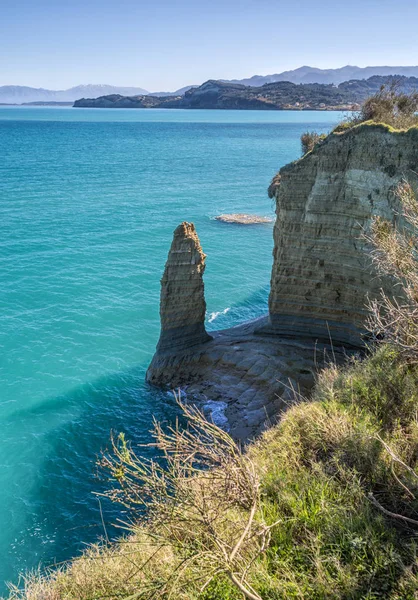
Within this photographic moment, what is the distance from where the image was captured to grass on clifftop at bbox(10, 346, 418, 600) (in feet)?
22.6

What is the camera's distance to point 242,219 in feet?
167

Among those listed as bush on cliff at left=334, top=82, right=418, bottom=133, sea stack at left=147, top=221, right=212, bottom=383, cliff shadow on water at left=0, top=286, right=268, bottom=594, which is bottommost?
cliff shadow on water at left=0, top=286, right=268, bottom=594

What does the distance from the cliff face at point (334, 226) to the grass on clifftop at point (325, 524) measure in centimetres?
1018

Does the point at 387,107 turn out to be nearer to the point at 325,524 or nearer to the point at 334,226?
the point at 334,226

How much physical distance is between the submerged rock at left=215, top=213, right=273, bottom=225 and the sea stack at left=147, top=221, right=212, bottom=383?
2744 cm

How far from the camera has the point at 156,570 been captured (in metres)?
7.65

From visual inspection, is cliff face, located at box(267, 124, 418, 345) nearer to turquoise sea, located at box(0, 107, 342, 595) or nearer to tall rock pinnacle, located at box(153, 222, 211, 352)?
tall rock pinnacle, located at box(153, 222, 211, 352)

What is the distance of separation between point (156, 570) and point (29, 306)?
2580 cm

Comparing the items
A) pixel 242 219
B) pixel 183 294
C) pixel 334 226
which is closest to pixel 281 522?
pixel 334 226

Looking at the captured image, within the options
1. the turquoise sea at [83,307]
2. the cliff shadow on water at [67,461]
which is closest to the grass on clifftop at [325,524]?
the cliff shadow on water at [67,461]

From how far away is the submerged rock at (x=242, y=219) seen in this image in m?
50.0

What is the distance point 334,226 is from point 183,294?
7.28 meters

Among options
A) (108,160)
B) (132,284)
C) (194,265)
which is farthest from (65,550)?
(108,160)

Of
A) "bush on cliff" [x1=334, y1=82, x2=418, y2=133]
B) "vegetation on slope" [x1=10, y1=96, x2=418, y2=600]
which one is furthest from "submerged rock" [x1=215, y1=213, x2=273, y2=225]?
"vegetation on slope" [x1=10, y1=96, x2=418, y2=600]
